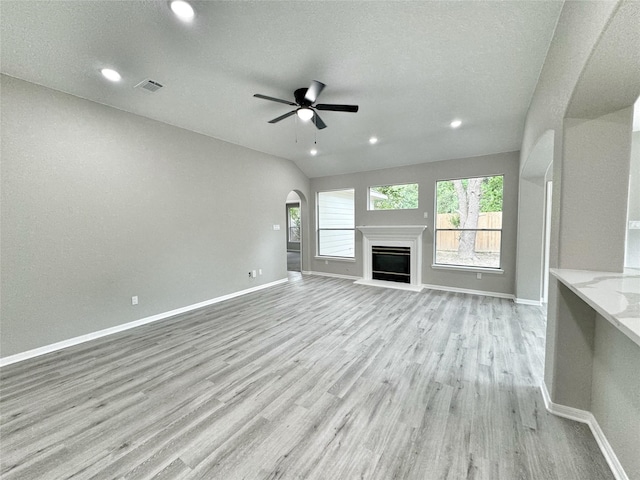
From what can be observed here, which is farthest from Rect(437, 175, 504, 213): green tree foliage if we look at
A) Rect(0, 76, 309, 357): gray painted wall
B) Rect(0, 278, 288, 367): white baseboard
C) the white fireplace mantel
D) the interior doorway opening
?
the interior doorway opening

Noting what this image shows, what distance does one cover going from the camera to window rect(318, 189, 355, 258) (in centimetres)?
711

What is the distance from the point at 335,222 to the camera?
738 centimetres

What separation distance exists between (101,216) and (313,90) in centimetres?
315

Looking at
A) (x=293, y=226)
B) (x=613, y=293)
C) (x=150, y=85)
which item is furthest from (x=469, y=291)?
(x=293, y=226)

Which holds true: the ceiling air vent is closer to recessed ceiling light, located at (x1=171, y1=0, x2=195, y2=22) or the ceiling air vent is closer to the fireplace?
recessed ceiling light, located at (x1=171, y1=0, x2=195, y2=22)

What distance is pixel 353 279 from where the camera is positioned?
6492mm

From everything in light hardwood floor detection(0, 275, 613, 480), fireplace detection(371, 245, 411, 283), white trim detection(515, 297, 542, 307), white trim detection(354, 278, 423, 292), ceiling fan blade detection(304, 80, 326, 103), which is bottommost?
light hardwood floor detection(0, 275, 613, 480)

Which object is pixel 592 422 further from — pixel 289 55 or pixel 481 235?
pixel 481 235

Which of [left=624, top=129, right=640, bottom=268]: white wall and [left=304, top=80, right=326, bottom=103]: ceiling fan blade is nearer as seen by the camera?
[left=304, top=80, right=326, bottom=103]: ceiling fan blade

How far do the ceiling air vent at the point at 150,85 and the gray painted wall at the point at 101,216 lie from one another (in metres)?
0.87

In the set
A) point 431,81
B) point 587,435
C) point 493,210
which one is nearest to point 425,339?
point 587,435

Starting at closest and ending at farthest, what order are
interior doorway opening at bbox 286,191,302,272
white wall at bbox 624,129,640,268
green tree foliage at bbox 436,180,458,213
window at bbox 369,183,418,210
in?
white wall at bbox 624,129,640,268
green tree foliage at bbox 436,180,458,213
window at bbox 369,183,418,210
interior doorway opening at bbox 286,191,302,272

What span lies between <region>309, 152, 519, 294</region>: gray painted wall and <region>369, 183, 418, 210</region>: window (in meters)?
0.14

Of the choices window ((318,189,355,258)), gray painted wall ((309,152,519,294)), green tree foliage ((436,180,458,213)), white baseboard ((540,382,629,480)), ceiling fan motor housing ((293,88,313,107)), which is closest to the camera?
white baseboard ((540,382,629,480))
